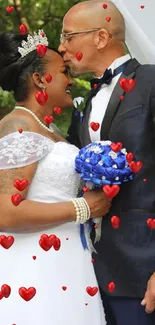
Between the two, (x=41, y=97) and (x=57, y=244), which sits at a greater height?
(x=41, y=97)

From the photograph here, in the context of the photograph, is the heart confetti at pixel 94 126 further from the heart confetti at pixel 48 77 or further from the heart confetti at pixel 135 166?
the heart confetti at pixel 48 77

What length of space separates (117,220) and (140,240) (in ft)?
0.47

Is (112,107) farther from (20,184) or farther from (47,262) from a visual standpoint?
(47,262)

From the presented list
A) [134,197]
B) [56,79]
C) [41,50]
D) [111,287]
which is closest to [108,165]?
[134,197]

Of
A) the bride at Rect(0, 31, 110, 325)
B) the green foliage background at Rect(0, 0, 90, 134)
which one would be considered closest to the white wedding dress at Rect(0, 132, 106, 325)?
the bride at Rect(0, 31, 110, 325)

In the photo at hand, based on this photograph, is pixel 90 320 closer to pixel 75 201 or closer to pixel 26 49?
pixel 75 201

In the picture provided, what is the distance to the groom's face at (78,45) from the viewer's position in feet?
10.5

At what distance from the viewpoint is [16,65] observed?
3.29 meters

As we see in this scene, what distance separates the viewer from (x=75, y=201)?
2996 millimetres

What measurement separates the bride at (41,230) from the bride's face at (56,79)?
62mm

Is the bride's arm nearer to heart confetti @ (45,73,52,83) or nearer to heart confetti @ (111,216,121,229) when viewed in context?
heart confetti @ (111,216,121,229)

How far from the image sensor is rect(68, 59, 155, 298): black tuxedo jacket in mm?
2889

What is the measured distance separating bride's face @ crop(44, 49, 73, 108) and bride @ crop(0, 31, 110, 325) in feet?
0.20

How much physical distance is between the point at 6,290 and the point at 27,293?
4.1 inches
